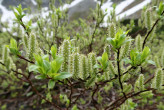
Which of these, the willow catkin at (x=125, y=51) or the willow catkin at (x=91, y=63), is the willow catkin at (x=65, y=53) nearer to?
the willow catkin at (x=91, y=63)

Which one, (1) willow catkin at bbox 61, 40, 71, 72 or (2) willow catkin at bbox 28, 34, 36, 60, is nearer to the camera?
(1) willow catkin at bbox 61, 40, 71, 72

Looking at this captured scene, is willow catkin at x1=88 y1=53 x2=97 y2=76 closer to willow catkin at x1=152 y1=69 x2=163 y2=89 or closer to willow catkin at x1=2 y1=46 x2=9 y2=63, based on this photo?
willow catkin at x1=152 y1=69 x2=163 y2=89

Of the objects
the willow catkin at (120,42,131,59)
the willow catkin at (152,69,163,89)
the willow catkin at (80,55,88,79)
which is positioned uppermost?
the willow catkin at (120,42,131,59)

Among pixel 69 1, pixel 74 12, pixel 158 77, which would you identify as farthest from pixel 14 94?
A: pixel 74 12

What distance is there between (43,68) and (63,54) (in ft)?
0.44

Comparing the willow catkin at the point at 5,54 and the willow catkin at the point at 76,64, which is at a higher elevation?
the willow catkin at the point at 5,54

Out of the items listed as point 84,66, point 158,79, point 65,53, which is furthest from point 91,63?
point 158,79

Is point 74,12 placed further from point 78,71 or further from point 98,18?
point 78,71

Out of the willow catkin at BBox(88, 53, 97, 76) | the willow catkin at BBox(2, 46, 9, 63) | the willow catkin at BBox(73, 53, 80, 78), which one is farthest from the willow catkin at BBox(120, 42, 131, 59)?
the willow catkin at BBox(2, 46, 9, 63)

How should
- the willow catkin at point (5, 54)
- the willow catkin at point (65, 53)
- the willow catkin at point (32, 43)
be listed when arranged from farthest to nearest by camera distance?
the willow catkin at point (5, 54) < the willow catkin at point (32, 43) < the willow catkin at point (65, 53)

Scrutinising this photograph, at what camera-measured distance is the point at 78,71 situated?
2.45 feet

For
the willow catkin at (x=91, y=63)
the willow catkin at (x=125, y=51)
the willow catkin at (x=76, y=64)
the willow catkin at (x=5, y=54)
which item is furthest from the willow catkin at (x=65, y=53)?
the willow catkin at (x=5, y=54)

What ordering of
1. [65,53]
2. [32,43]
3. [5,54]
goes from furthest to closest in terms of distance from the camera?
1. [5,54]
2. [32,43]
3. [65,53]

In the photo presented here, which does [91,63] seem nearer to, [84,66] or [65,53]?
[84,66]
